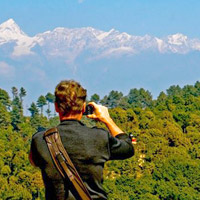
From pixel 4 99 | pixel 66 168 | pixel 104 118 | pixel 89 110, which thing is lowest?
pixel 66 168

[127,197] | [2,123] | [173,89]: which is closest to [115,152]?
[127,197]

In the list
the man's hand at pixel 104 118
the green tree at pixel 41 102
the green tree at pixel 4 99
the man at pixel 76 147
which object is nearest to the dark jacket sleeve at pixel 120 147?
the man at pixel 76 147

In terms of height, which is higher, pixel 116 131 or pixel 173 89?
pixel 173 89

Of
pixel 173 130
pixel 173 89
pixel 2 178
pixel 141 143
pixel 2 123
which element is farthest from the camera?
pixel 173 89

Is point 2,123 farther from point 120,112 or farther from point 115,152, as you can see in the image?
point 115,152

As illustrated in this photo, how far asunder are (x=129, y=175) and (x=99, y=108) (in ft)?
174

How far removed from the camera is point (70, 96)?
566cm

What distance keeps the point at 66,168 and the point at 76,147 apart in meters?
0.27

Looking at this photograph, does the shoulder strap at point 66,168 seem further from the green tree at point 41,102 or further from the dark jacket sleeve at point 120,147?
the green tree at point 41,102

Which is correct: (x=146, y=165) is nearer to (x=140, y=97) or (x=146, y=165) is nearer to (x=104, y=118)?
(x=104, y=118)

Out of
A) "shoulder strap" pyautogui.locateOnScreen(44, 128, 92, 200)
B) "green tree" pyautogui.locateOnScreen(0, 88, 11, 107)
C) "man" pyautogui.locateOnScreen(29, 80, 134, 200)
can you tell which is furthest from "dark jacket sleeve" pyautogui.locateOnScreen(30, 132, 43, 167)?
"green tree" pyautogui.locateOnScreen(0, 88, 11, 107)

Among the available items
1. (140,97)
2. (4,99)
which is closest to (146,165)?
(4,99)

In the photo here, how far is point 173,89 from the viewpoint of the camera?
187375mm

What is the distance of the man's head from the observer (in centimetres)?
566
